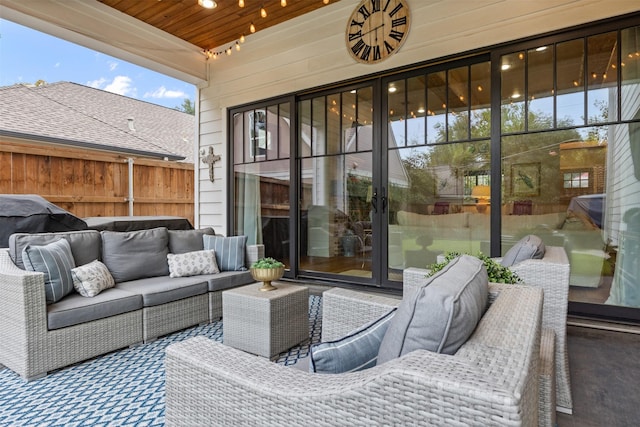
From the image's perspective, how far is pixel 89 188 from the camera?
18.0 ft

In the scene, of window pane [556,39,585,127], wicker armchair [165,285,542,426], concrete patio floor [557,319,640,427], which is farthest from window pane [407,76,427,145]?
wicker armchair [165,285,542,426]

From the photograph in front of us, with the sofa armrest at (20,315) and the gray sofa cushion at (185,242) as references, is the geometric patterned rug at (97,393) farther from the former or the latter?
the gray sofa cushion at (185,242)

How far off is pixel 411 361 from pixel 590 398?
1.94m

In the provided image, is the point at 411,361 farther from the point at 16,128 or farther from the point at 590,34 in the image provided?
the point at 16,128

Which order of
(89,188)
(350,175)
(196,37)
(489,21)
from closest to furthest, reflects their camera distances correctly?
(489,21) → (350,175) → (196,37) → (89,188)

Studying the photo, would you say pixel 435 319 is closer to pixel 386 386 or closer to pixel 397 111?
pixel 386 386

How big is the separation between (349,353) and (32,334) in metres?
2.16

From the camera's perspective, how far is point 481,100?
3.58 metres

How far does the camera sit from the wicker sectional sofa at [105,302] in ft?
7.26

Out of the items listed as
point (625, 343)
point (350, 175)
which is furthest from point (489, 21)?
point (625, 343)

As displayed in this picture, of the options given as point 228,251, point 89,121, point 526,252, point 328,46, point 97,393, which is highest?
point 328,46

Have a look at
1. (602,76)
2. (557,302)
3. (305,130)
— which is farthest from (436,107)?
(557,302)

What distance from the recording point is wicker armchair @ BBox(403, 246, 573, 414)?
1.85 m

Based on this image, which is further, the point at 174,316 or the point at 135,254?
the point at 135,254
